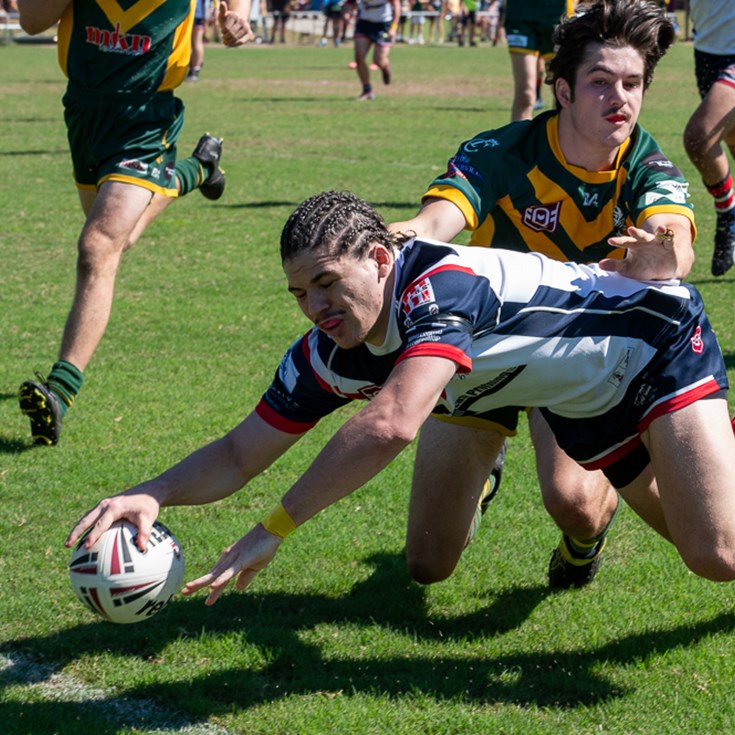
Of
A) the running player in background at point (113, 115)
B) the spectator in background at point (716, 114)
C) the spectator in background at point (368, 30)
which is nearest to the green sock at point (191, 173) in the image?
the running player in background at point (113, 115)

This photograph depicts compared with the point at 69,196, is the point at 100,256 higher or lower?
higher

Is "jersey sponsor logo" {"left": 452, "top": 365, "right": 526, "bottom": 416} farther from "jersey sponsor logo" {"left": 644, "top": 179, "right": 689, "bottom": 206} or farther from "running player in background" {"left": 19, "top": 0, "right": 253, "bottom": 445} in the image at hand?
"running player in background" {"left": 19, "top": 0, "right": 253, "bottom": 445}

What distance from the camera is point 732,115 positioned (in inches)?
320

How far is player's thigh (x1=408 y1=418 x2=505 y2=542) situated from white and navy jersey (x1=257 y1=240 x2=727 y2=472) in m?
0.54

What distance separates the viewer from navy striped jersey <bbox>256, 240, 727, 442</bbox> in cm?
350

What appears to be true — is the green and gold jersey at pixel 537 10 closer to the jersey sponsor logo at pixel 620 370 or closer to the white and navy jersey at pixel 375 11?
the white and navy jersey at pixel 375 11

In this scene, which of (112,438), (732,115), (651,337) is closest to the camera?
(651,337)

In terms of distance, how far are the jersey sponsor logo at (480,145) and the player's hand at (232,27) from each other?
2198mm

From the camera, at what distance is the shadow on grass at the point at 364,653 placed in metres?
3.71

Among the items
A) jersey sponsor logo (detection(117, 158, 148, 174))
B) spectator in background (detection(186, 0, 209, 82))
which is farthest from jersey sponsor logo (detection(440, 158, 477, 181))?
spectator in background (detection(186, 0, 209, 82))

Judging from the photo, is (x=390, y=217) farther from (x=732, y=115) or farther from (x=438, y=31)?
(x=438, y=31)

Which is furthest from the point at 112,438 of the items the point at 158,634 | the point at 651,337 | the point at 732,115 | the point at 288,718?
the point at 732,115

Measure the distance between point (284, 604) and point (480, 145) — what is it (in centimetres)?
175

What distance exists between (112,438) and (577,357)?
113 inches
